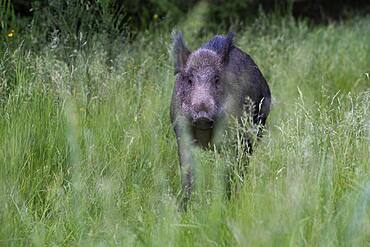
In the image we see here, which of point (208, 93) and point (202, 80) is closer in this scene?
point (208, 93)

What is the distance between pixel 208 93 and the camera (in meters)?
5.57

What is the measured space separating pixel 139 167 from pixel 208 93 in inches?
26.0

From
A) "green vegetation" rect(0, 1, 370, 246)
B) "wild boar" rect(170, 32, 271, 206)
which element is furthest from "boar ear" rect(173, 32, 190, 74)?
"green vegetation" rect(0, 1, 370, 246)

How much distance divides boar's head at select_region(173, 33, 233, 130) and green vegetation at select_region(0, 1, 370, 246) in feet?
0.84

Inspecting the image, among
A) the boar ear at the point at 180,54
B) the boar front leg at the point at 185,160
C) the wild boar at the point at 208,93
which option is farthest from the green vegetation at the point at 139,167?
the boar ear at the point at 180,54

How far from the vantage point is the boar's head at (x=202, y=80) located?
5.43 m

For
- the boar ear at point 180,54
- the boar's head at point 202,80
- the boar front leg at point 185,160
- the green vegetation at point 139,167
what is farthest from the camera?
the boar ear at point 180,54

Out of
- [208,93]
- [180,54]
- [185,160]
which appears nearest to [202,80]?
[208,93]

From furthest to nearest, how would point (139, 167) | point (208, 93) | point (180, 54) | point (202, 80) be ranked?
1. point (180, 54)
2. point (202, 80)
3. point (208, 93)
4. point (139, 167)

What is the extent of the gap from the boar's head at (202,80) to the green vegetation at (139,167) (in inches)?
10.1

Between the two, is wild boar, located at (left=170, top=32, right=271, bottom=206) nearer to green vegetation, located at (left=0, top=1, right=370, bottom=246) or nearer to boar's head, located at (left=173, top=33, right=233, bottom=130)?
boar's head, located at (left=173, top=33, right=233, bottom=130)

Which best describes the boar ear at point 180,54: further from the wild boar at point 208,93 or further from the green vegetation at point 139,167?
the green vegetation at point 139,167

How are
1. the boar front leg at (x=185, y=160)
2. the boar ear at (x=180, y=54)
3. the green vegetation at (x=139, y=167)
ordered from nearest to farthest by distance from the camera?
the green vegetation at (x=139, y=167), the boar front leg at (x=185, y=160), the boar ear at (x=180, y=54)

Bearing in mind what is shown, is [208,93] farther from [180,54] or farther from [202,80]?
[180,54]
